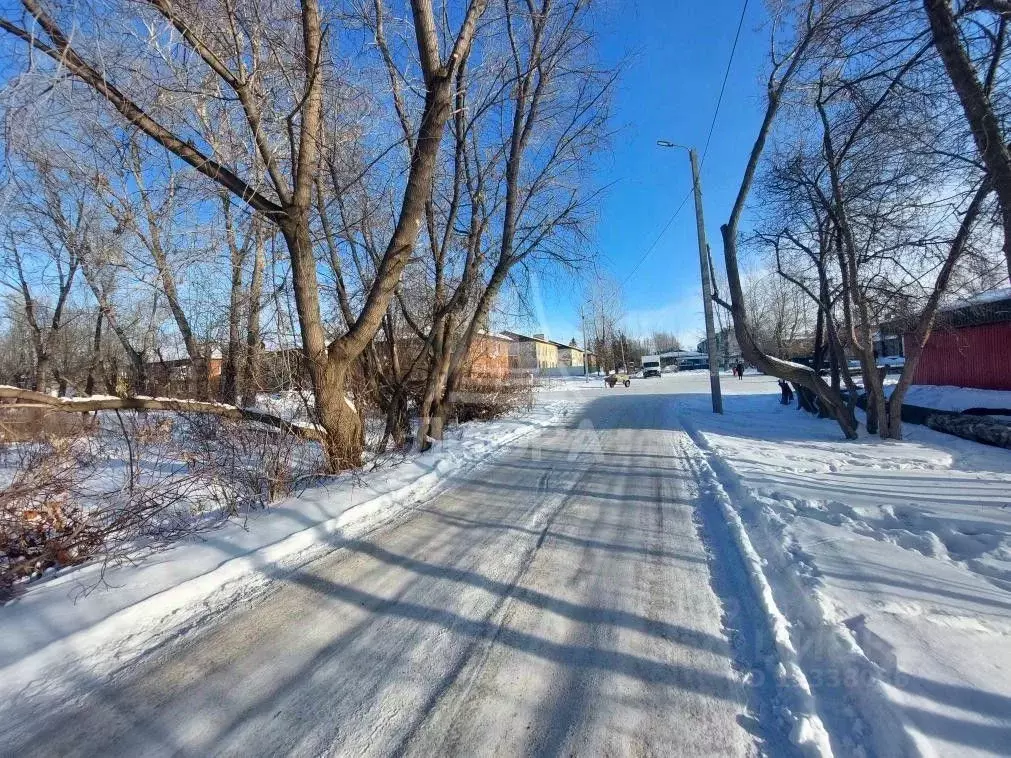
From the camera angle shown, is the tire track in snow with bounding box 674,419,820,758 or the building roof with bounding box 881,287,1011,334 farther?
the building roof with bounding box 881,287,1011,334

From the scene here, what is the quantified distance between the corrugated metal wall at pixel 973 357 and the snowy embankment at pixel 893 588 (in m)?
10.9

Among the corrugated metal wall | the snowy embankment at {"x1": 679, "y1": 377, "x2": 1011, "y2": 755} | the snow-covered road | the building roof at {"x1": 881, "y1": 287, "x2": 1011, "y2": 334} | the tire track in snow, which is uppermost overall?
the building roof at {"x1": 881, "y1": 287, "x2": 1011, "y2": 334}

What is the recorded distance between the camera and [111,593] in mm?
3129

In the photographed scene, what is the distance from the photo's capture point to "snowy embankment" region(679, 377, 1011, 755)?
1.89 m

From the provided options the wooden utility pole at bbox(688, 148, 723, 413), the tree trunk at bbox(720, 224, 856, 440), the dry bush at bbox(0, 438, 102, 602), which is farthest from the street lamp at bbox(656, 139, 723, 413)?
the dry bush at bbox(0, 438, 102, 602)

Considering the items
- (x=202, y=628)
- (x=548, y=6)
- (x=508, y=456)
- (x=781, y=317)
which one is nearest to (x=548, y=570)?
(x=202, y=628)

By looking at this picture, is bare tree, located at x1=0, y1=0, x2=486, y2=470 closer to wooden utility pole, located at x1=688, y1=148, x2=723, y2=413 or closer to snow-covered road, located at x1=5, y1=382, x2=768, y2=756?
snow-covered road, located at x1=5, y1=382, x2=768, y2=756

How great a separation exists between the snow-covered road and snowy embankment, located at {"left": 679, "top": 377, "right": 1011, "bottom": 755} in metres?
0.37

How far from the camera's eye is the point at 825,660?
2318 mm

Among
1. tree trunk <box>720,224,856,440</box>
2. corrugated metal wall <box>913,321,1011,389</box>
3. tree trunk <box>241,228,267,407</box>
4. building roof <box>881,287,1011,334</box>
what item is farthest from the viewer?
corrugated metal wall <box>913,321,1011,389</box>

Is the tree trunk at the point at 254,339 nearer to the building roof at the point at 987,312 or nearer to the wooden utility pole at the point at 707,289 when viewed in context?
the wooden utility pole at the point at 707,289

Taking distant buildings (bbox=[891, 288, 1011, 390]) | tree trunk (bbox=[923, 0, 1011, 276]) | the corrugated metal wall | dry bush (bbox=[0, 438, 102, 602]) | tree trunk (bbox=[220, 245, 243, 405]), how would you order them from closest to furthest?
1. dry bush (bbox=[0, 438, 102, 602])
2. tree trunk (bbox=[923, 0, 1011, 276])
3. tree trunk (bbox=[220, 245, 243, 405])
4. distant buildings (bbox=[891, 288, 1011, 390])
5. the corrugated metal wall

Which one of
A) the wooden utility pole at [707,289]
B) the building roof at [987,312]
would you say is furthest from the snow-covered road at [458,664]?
→ the building roof at [987,312]

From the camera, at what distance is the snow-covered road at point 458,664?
6.47ft
